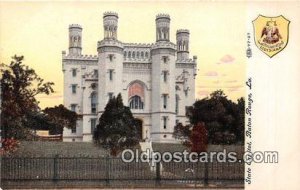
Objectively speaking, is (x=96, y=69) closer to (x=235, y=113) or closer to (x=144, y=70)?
(x=144, y=70)

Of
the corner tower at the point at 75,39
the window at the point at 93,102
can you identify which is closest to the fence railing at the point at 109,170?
the window at the point at 93,102

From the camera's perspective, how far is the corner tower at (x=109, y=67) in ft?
18.0

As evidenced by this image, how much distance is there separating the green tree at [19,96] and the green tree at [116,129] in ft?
1.98

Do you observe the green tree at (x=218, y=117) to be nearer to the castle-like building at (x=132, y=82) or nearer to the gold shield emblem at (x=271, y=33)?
the castle-like building at (x=132, y=82)

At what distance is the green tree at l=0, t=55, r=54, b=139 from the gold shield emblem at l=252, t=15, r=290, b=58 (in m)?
2.03

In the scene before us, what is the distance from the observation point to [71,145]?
18.1 ft

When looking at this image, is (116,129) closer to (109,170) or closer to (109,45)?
(109,170)

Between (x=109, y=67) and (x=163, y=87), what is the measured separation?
0.58 metres

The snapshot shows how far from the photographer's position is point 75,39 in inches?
213

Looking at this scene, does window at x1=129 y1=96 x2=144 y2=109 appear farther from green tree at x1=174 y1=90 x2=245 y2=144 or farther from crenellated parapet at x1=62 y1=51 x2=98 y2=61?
crenellated parapet at x1=62 y1=51 x2=98 y2=61

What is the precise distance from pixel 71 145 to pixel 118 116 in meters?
0.56

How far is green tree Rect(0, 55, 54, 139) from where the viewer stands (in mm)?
5406

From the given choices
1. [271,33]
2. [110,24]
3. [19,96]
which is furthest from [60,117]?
[271,33]

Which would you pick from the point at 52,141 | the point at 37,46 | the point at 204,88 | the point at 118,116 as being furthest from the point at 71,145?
the point at 204,88
